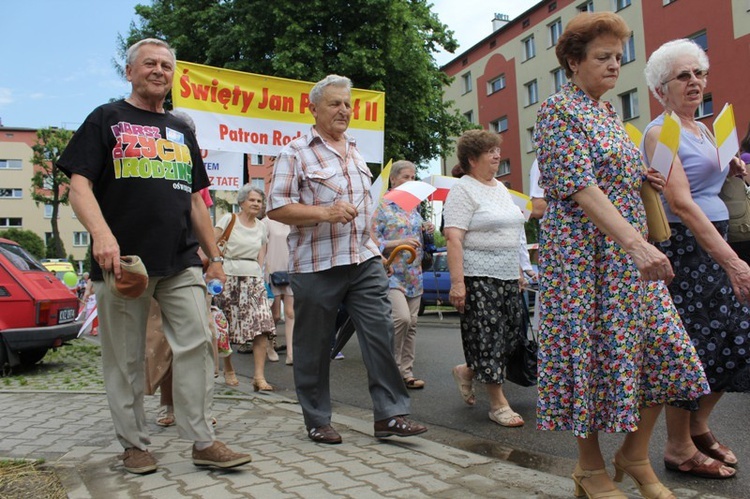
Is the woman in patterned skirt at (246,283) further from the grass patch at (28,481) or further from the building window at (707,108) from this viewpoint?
the building window at (707,108)

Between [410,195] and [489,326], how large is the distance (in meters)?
1.36

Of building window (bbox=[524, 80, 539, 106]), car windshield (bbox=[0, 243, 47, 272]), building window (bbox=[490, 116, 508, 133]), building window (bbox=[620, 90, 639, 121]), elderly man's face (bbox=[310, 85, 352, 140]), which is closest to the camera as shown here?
elderly man's face (bbox=[310, 85, 352, 140])

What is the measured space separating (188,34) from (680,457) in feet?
74.1

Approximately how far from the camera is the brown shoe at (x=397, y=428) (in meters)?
3.91

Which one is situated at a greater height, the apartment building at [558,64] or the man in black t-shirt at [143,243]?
the apartment building at [558,64]

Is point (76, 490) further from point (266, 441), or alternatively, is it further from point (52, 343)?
point (52, 343)

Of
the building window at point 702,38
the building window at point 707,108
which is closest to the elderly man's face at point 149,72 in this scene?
the building window at point 707,108

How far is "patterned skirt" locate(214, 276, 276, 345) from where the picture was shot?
262 inches

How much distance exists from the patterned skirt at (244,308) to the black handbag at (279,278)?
4.87 feet

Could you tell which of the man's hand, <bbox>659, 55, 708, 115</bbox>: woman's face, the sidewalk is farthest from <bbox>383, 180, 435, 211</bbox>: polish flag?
<bbox>659, 55, 708, 115</bbox>: woman's face

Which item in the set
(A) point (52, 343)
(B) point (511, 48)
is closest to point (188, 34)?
(A) point (52, 343)

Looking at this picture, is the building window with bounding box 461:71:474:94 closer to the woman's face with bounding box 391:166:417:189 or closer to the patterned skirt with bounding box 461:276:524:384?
the woman's face with bounding box 391:166:417:189

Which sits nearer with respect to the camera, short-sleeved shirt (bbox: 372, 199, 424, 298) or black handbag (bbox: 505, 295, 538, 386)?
black handbag (bbox: 505, 295, 538, 386)

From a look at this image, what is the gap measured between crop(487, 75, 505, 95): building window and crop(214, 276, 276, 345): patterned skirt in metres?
38.6
